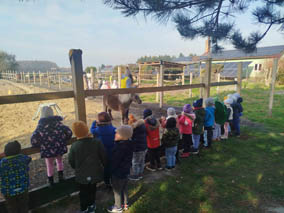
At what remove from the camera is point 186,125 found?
142 inches

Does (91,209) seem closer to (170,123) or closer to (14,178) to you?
(14,178)

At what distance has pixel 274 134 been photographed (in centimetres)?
518

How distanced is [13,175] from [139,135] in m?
1.51

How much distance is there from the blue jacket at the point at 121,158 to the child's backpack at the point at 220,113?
284 centimetres

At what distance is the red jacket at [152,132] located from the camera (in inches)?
117

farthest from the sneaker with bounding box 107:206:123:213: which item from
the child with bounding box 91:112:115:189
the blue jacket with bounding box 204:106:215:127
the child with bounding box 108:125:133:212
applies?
the blue jacket with bounding box 204:106:215:127

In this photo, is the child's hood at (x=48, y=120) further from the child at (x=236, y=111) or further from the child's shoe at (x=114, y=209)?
the child at (x=236, y=111)

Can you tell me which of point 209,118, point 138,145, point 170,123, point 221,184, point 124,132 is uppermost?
point 124,132

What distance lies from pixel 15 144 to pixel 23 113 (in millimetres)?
7096

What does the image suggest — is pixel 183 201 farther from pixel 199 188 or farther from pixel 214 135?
pixel 214 135

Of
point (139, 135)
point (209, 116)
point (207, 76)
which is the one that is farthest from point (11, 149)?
point (207, 76)

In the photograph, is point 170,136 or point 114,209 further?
point 170,136

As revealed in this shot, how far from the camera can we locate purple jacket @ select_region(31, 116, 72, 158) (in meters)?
2.25

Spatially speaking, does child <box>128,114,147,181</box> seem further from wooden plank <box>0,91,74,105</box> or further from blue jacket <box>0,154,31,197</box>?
blue jacket <box>0,154,31,197</box>
